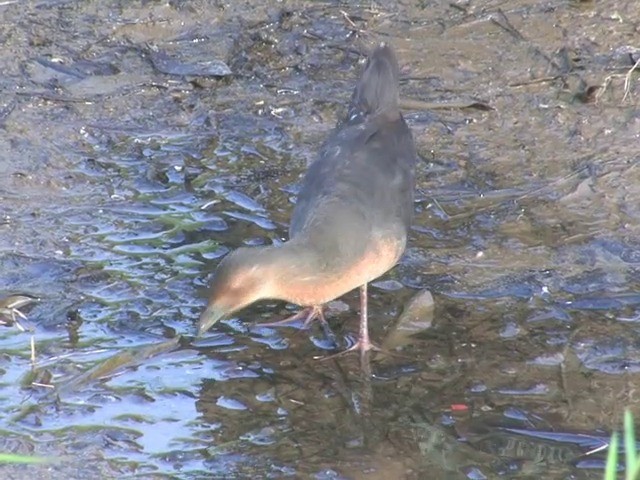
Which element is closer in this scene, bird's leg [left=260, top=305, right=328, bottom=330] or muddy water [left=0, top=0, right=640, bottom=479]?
muddy water [left=0, top=0, right=640, bottom=479]

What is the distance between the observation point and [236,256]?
15.8ft

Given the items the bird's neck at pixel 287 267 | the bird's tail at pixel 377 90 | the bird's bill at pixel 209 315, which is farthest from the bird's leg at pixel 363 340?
the bird's tail at pixel 377 90

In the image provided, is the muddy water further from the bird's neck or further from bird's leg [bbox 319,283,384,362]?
the bird's neck

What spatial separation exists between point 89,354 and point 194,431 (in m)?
0.74

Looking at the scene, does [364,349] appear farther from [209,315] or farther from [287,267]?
[209,315]

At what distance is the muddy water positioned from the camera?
4.92 m

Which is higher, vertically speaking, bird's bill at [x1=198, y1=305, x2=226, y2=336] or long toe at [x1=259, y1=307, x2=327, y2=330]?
bird's bill at [x1=198, y1=305, x2=226, y2=336]

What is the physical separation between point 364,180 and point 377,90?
687 mm

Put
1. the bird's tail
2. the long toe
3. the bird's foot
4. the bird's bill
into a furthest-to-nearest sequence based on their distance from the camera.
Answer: the bird's tail < the long toe < the bird's foot < the bird's bill

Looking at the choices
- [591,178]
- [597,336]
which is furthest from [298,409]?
[591,178]

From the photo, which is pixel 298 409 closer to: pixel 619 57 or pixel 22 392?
pixel 22 392

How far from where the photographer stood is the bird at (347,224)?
192 inches

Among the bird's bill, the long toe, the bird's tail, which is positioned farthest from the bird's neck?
the bird's tail

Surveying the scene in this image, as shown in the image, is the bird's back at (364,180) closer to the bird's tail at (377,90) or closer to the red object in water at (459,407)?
the bird's tail at (377,90)
